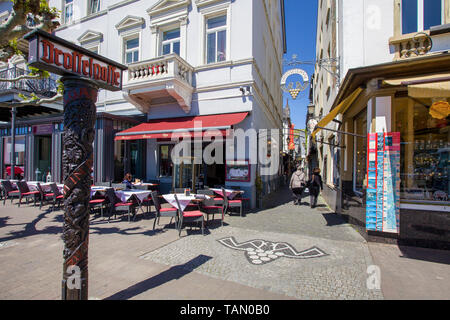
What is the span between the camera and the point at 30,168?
12.6 meters

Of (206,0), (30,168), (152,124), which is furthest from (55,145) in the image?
(206,0)

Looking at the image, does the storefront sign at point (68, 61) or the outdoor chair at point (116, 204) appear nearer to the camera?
the storefront sign at point (68, 61)

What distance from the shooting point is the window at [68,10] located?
14719 mm

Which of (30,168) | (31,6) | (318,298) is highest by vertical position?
(31,6)

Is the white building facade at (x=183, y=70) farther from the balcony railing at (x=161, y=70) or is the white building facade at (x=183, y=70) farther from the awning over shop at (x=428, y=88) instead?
the awning over shop at (x=428, y=88)

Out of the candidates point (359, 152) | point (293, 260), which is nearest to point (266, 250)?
point (293, 260)

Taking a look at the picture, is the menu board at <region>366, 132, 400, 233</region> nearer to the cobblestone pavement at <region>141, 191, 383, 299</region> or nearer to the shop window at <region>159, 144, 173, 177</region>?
the cobblestone pavement at <region>141, 191, 383, 299</region>

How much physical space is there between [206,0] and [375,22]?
690cm

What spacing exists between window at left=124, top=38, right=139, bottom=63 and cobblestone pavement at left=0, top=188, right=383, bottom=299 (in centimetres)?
923

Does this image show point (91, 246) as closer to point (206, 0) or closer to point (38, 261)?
point (38, 261)

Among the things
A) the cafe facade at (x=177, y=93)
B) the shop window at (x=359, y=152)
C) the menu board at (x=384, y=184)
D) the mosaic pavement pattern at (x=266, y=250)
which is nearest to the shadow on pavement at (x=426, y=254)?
the menu board at (x=384, y=184)

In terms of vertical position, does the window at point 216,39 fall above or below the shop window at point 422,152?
above

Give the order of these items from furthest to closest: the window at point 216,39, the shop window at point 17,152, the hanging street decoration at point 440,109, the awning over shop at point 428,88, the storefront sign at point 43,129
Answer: the shop window at point 17,152 < the storefront sign at point 43,129 < the window at point 216,39 < the hanging street decoration at point 440,109 < the awning over shop at point 428,88

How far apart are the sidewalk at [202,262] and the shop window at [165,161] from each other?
4.40 metres
